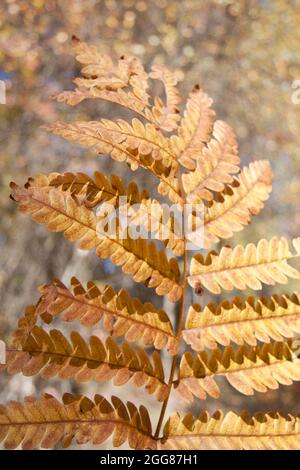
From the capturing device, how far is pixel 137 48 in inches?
183

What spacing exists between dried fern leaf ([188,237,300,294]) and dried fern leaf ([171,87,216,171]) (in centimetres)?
11

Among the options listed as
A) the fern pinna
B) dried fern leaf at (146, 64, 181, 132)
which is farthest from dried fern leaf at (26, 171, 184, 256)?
dried fern leaf at (146, 64, 181, 132)

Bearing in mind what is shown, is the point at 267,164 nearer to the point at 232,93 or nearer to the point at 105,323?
the point at 105,323

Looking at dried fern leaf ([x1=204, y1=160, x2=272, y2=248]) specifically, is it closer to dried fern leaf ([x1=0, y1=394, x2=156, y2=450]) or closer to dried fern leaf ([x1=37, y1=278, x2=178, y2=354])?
dried fern leaf ([x1=37, y1=278, x2=178, y2=354])

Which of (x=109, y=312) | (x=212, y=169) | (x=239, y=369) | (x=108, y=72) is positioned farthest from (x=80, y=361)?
(x=108, y=72)

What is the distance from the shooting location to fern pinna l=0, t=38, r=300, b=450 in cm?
57

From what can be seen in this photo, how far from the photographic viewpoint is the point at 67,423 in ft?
1.85

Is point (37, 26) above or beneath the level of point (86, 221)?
above

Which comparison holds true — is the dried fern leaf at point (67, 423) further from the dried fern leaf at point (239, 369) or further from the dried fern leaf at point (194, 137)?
the dried fern leaf at point (194, 137)

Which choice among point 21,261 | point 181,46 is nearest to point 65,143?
point 21,261

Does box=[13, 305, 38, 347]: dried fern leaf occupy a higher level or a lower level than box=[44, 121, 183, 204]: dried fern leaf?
lower

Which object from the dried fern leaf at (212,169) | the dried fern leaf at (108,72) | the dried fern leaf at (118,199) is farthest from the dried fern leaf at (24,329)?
the dried fern leaf at (108,72)

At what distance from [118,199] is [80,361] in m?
0.20
